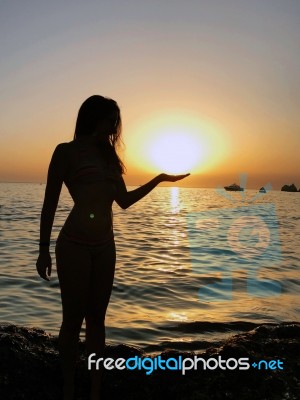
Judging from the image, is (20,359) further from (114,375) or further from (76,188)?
(76,188)

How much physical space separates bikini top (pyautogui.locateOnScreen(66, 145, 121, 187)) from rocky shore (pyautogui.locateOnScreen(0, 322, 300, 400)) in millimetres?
1668

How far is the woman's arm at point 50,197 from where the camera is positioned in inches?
129

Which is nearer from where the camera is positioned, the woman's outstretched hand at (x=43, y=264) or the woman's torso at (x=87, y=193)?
the woman's torso at (x=87, y=193)

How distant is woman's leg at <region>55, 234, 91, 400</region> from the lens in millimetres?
3201

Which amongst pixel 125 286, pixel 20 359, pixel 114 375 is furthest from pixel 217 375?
pixel 125 286

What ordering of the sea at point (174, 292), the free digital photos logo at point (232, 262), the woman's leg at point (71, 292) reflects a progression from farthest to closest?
the free digital photos logo at point (232, 262) → the sea at point (174, 292) → the woman's leg at point (71, 292)

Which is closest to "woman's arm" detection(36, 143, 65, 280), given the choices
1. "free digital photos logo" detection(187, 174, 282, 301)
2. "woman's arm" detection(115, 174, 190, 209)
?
"woman's arm" detection(115, 174, 190, 209)

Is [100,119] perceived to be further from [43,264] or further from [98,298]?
[98,298]

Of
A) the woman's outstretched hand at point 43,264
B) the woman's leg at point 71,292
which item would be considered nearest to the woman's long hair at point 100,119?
the woman's leg at point 71,292

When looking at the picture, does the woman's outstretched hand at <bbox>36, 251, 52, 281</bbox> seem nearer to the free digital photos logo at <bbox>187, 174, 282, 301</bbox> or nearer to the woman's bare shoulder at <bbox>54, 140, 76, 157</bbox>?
the woman's bare shoulder at <bbox>54, 140, 76, 157</bbox>

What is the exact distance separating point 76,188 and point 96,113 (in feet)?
2.12

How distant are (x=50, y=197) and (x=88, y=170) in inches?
14.8

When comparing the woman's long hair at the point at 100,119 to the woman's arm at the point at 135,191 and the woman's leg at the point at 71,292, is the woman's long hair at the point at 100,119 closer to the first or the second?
the woman's arm at the point at 135,191

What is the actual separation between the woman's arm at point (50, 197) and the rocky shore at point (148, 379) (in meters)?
0.93
